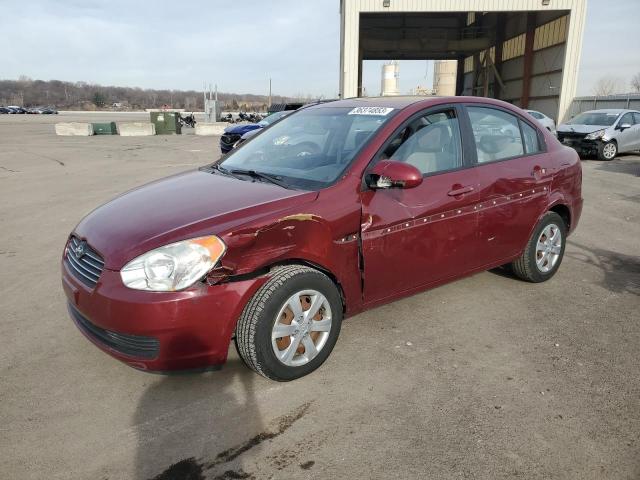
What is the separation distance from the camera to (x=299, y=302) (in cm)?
291

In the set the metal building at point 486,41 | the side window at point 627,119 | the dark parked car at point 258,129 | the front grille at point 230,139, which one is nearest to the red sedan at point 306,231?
the dark parked car at point 258,129

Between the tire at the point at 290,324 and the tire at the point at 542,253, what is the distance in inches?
85.4

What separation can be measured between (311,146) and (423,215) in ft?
3.25

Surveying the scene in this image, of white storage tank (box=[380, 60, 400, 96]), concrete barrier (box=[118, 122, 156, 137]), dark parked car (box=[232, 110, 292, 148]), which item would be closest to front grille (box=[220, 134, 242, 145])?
dark parked car (box=[232, 110, 292, 148])

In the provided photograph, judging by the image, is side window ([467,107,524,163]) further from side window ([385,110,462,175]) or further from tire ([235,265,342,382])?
tire ([235,265,342,382])

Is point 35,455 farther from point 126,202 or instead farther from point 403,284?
point 403,284

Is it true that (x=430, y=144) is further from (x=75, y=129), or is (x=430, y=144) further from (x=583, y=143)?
(x=75, y=129)

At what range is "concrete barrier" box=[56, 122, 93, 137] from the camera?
27.5 m

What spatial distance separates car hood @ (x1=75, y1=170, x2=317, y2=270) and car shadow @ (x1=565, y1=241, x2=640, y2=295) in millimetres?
3297

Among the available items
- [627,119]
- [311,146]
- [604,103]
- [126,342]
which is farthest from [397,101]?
[604,103]

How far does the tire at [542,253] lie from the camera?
14.5 feet

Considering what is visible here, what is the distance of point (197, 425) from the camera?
2.64 m

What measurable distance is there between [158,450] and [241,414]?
46cm

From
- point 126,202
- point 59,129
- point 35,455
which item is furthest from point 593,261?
point 59,129
